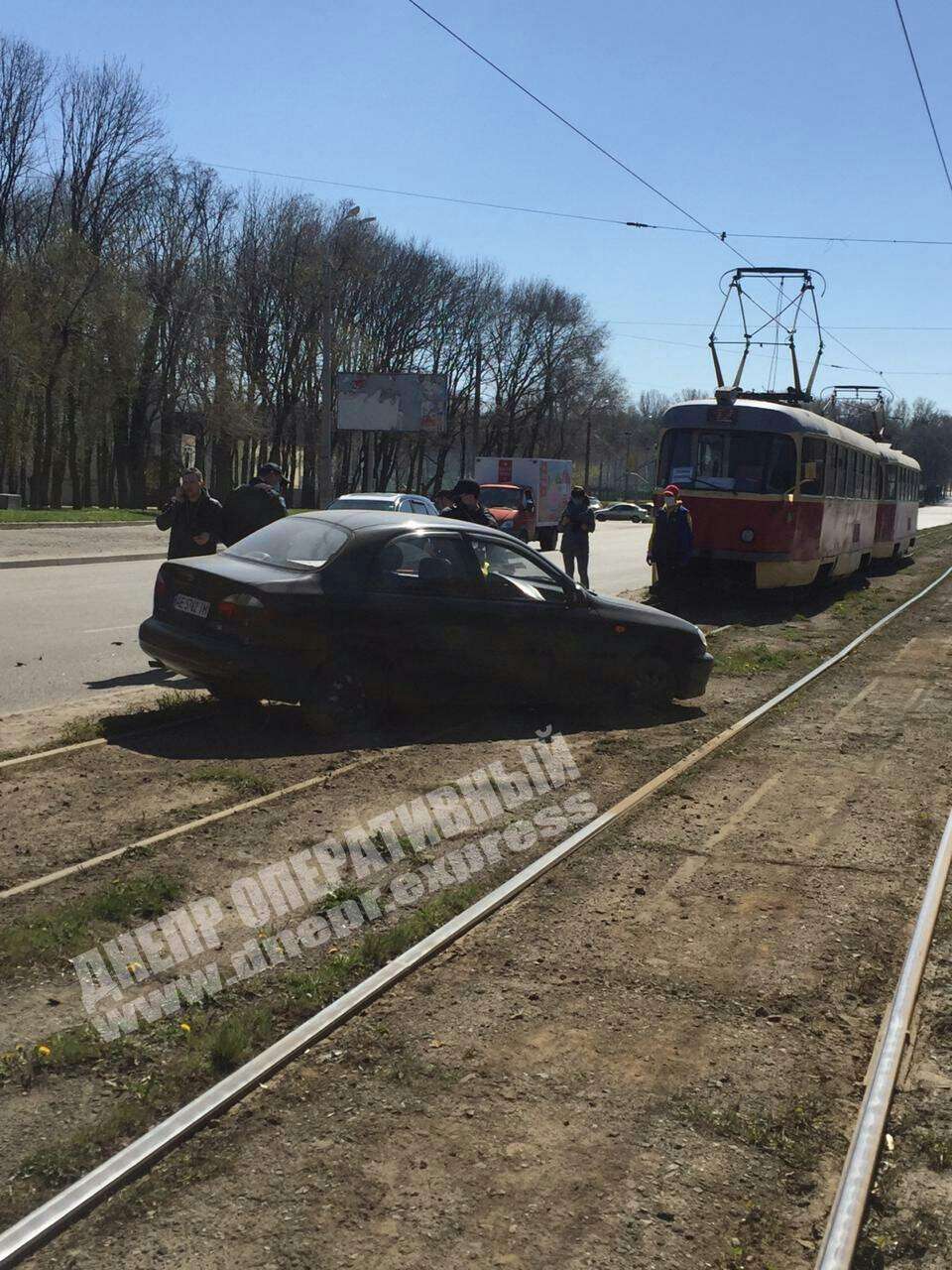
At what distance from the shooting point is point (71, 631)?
42.0ft

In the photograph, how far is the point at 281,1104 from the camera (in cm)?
352

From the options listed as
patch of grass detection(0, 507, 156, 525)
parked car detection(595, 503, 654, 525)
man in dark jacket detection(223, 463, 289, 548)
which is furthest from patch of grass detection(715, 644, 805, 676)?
parked car detection(595, 503, 654, 525)

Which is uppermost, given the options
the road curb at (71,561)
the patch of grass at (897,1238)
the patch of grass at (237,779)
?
the road curb at (71,561)

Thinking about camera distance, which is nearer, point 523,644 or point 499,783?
point 499,783

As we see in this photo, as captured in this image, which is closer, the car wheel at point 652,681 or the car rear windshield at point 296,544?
the car rear windshield at point 296,544

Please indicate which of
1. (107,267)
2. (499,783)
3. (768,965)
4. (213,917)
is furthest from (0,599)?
(107,267)

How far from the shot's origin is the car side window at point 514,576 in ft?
29.5

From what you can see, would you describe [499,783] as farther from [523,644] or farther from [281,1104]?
[281,1104]

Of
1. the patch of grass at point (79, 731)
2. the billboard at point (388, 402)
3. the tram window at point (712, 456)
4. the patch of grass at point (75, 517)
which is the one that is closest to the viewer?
the patch of grass at point (79, 731)

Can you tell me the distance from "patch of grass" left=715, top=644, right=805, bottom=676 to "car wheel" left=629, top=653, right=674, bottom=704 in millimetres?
2533

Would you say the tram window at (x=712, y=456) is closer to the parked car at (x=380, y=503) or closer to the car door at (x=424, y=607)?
the parked car at (x=380, y=503)

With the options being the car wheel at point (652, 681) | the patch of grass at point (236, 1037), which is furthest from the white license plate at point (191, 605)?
the patch of grass at point (236, 1037)

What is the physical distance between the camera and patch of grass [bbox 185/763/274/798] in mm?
6773

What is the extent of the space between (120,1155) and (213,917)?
5.80ft
